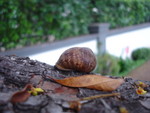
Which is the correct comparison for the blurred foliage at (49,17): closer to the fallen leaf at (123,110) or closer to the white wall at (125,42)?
the white wall at (125,42)

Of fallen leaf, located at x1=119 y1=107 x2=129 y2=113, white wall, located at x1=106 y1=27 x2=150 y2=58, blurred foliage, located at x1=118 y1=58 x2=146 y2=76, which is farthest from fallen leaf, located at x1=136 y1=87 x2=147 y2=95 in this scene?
white wall, located at x1=106 y1=27 x2=150 y2=58

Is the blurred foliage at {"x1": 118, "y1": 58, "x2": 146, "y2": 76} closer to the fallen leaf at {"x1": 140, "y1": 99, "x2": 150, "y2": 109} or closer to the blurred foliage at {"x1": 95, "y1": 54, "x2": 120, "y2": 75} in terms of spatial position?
the blurred foliage at {"x1": 95, "y1": 54, "x2": 120, "y2": 75}

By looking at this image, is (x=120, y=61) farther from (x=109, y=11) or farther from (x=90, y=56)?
(x=90, y=56)

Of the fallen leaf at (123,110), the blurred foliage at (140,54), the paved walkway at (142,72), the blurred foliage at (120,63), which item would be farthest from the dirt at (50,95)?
the blurred foliage at (140,54)

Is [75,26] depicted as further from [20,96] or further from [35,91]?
[20,96]

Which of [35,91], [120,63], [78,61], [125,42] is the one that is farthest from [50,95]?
[125,42]

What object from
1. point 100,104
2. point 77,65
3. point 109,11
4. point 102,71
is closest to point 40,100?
point 100,104
